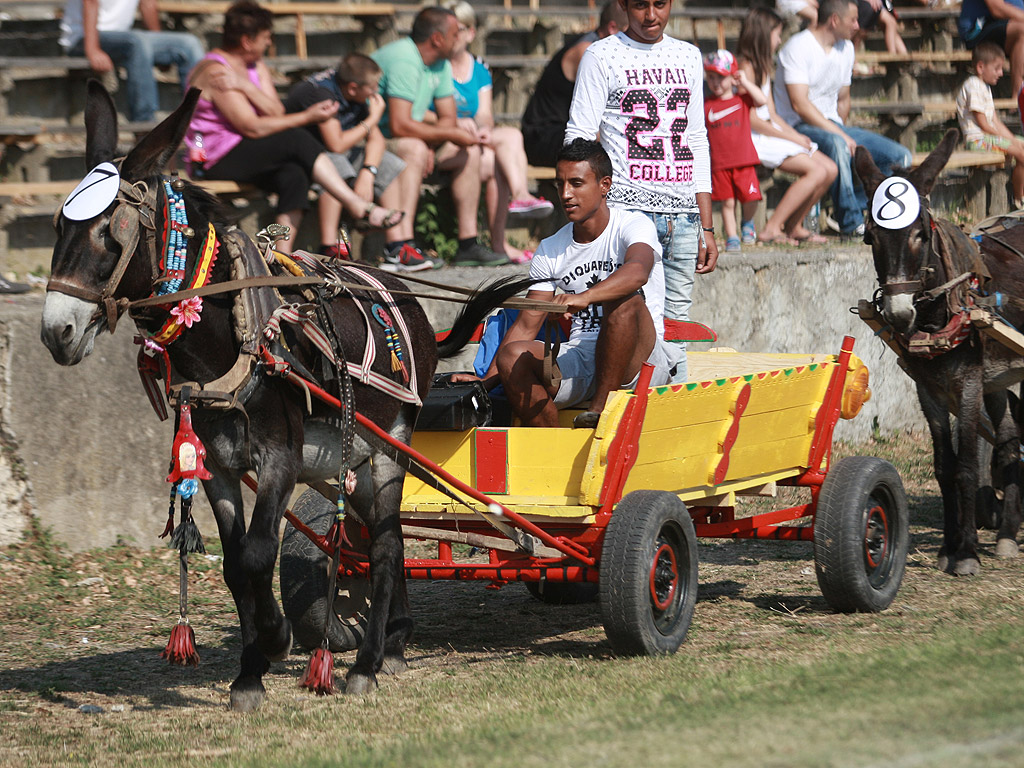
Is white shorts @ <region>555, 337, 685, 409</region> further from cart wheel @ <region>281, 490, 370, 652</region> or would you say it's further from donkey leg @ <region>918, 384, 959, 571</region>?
donkey leg @ <region>918, 384, 959, 571</region>

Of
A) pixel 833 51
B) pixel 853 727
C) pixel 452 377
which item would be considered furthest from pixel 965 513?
pixel 833 51

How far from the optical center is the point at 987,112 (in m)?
13.2

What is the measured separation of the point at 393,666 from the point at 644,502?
1.32m

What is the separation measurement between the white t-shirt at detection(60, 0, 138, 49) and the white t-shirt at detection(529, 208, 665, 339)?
19.0 feet

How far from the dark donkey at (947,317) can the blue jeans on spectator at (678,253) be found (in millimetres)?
930

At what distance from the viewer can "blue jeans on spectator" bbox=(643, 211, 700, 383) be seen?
7445 mm

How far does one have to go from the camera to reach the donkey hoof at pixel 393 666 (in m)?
6.02

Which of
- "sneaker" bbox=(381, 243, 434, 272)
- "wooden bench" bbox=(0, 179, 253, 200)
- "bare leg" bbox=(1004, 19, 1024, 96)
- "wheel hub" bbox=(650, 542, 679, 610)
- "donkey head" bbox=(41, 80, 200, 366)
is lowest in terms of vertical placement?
"wheel hub" bbox=(650, 542, 679, 610)

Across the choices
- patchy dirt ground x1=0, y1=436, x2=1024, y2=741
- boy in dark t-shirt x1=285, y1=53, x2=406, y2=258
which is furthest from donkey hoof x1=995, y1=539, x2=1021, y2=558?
boy in dark t-shirt x1=285, y1=53, x2=406, y2=258

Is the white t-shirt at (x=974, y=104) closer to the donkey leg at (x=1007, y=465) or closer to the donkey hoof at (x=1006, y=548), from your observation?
the donkey leg at (x=1007, y=465)

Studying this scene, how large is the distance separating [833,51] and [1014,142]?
1887mm

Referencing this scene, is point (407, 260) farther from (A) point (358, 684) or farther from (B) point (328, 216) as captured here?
(A) point (358, 684)

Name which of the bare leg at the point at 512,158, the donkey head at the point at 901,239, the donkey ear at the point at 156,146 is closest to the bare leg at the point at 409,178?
the bare leg at the point at 512,158

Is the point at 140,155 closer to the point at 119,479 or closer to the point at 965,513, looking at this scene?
the point at 119,479
